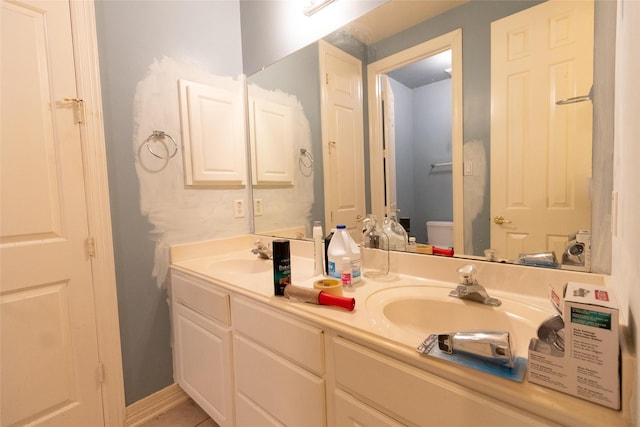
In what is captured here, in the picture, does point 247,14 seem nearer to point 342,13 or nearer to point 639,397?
point 342,13

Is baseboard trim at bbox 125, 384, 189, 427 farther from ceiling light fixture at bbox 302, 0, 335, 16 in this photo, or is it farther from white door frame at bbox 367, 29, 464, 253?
ceiling light fixture at bbox 302, 0, 335, 16

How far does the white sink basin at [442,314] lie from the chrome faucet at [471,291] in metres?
0.02

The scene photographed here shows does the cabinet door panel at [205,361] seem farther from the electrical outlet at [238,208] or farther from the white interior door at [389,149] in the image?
the white interior door at [389,149]

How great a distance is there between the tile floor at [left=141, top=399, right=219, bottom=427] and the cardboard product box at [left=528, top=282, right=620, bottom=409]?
5.30 ft

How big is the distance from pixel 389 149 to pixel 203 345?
4.16 feet

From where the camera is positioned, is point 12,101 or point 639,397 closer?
point 639,397

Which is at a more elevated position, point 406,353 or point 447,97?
point 447,97

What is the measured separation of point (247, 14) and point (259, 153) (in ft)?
2.96

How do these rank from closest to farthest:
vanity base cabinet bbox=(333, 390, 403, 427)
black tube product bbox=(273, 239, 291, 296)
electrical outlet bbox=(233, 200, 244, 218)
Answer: vanity base cabinet bbox=(333, 390, 403, 427) < black tube product bbox=(273, 239, 291, 296) < electrical outlet bbox=(233, 200, 244, 218)

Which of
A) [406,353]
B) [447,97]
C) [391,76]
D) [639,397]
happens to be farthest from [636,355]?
[391,76]

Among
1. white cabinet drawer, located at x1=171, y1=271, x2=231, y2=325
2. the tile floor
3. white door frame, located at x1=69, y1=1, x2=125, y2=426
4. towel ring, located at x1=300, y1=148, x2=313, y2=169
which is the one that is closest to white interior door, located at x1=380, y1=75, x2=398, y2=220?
towel ring, located at x1=300, y1=148, x2=313, y2=169

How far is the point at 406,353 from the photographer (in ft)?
2.13

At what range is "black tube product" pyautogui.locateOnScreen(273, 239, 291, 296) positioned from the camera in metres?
1.02

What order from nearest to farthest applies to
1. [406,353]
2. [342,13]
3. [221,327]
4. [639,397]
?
1. [639,397]
2. [406,353]
3. [221,327]
4. [342,13]
